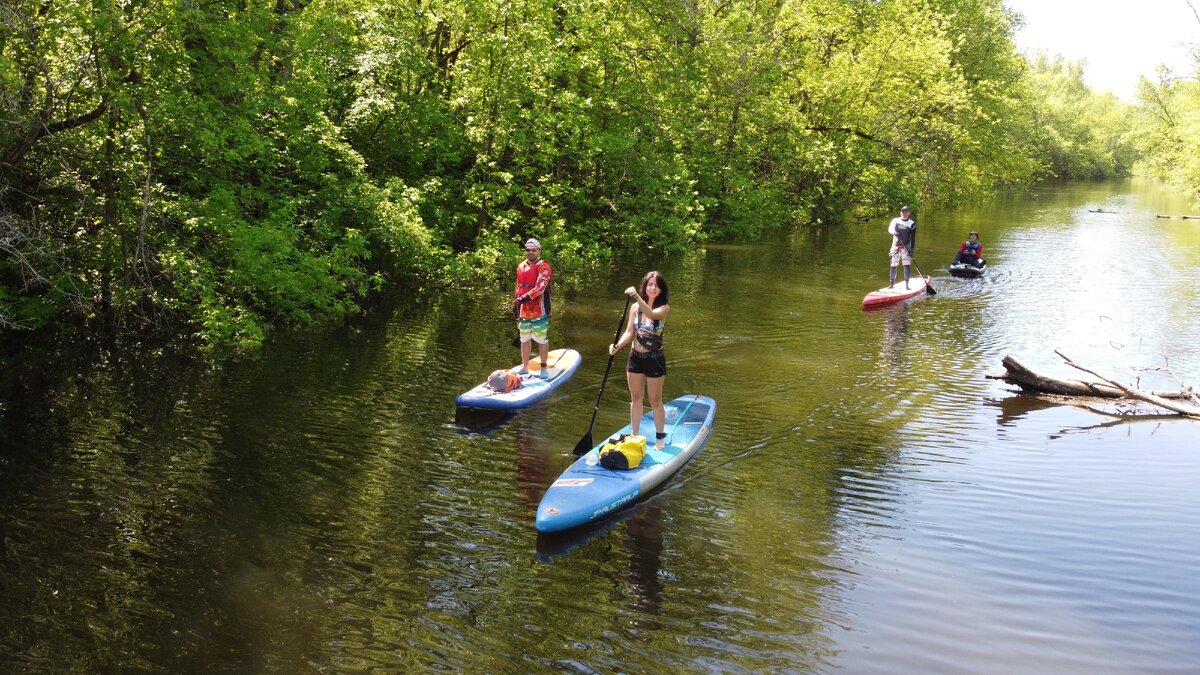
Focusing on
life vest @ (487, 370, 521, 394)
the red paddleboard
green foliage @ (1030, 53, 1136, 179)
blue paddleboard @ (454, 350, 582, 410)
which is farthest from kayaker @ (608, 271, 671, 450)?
green foliage @ (1030, 53, 1136, 179)

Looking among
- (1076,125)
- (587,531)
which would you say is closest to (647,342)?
(587,531)

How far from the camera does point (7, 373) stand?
11.9m

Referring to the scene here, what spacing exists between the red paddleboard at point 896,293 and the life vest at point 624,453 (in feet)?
37.8

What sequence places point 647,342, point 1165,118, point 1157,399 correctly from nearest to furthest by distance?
point 647,342
point 1157,399
point 1165,118

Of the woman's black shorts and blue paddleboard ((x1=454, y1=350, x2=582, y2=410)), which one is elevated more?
the woman's black shorts

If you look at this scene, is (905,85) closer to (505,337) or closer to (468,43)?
(468,43)

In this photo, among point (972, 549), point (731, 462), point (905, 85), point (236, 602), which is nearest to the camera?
point (236, 602)

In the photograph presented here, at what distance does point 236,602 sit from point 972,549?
18.2 feet

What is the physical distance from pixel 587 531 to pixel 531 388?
4.16 meters

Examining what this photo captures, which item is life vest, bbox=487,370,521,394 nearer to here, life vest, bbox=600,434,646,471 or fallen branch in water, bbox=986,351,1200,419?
life vest, bbox=600,434,646,471

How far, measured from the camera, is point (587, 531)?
7660 mm

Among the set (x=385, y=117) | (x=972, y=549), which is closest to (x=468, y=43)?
(x=385, y=117)

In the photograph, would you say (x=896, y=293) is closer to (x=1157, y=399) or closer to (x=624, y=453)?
(x=1157, y=399)

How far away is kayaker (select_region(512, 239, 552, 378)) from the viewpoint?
12.0m
